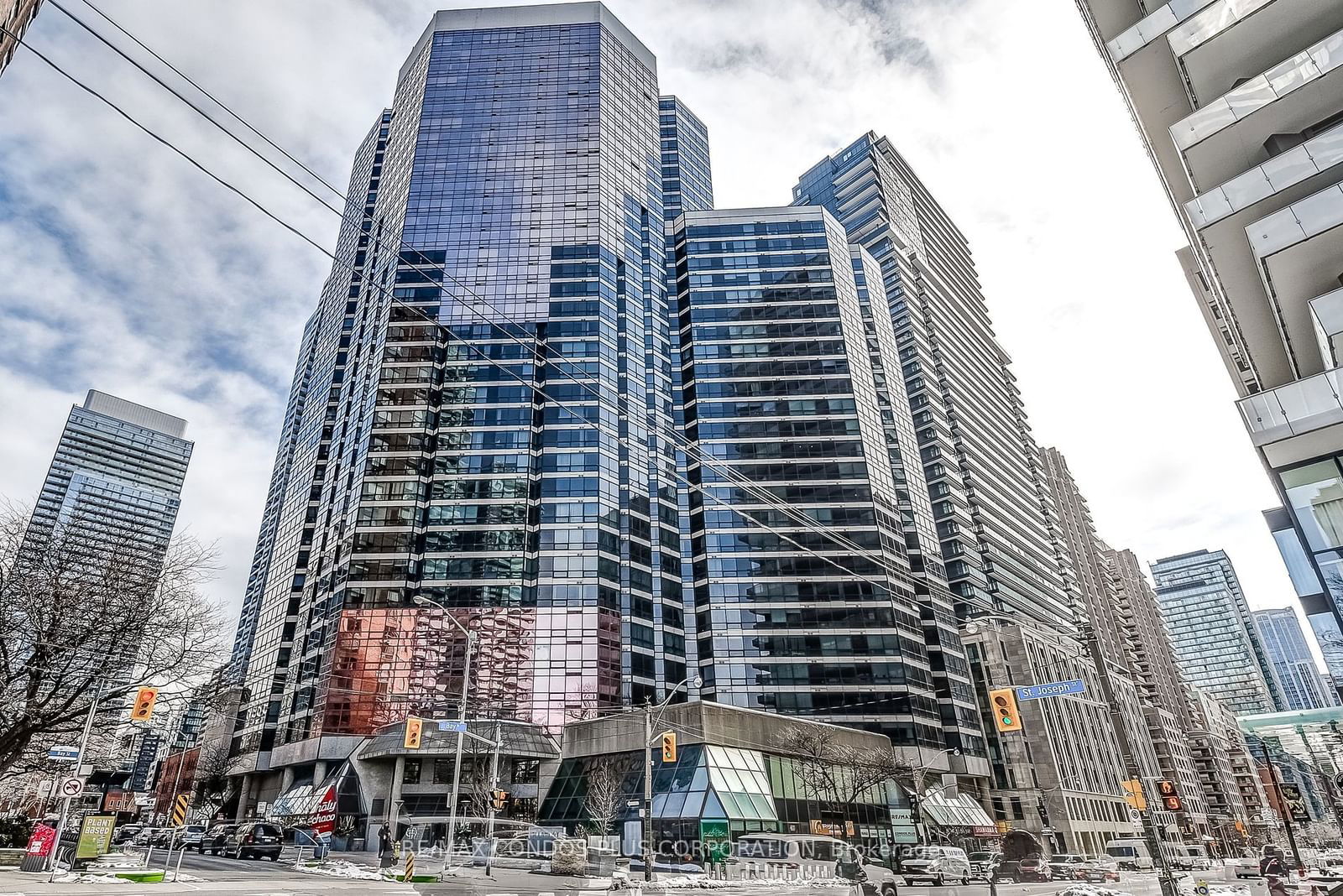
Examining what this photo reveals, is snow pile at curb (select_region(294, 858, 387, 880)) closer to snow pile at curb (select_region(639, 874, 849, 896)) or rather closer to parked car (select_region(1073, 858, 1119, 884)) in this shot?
snow pile at curb (select_region(639, 874, 849, 896))

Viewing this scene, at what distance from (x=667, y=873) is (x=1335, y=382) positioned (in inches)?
1118

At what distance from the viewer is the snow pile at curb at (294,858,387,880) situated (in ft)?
96.2

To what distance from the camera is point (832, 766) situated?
53406mm

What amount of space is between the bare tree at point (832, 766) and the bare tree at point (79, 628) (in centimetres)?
3808

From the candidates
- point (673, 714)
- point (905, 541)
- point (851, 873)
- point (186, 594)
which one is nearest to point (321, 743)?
point (673, 714)

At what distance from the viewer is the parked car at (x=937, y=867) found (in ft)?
111

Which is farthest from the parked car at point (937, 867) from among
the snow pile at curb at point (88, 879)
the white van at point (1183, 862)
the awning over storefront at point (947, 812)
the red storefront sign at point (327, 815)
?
the red storefront sign at point (327, 815)

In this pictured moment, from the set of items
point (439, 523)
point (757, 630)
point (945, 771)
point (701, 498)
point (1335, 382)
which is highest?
point (701, 498)

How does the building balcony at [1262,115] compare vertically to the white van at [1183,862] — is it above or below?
above

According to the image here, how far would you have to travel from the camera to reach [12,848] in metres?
30.1

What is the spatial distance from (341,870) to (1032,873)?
33043 millimetres

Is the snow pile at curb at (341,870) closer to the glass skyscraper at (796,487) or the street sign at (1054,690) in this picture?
the street sign at (1054,690)

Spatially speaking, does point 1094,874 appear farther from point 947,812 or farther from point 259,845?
point 259,845

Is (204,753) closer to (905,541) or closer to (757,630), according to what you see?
(757,630)
